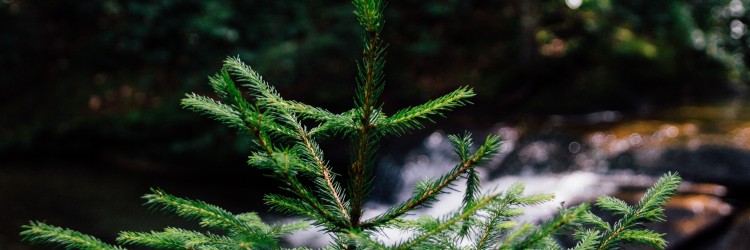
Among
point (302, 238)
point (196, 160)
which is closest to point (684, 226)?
point (302, 238)

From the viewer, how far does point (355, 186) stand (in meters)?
1.43

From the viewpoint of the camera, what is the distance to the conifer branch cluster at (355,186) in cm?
121

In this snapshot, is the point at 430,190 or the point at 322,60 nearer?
the point at 430,190

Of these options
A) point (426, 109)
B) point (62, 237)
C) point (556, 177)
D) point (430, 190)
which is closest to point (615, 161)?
point (556, 177)

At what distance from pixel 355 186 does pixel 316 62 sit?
25.3 feet

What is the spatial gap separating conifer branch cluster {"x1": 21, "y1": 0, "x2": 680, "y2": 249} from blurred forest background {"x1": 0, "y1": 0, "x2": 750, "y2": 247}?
22.8 ft

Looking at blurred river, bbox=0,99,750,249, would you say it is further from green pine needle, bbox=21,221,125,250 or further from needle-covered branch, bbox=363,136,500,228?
green pine needle, bbox=21,221,125,250

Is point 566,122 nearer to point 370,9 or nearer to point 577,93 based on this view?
point 577,93

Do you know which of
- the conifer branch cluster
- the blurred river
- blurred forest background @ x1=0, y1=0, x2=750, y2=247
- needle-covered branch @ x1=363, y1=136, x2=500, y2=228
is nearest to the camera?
the conifer branch cluster

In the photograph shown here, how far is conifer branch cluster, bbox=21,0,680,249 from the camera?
1208 millimetres

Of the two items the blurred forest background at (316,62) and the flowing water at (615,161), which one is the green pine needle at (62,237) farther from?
the blurred forest background at (316,62)

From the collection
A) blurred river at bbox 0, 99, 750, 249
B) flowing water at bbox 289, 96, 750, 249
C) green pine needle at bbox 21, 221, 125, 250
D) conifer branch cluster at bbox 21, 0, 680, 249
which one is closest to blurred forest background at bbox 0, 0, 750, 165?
blurred river at bbox 0, 99, 750, 249

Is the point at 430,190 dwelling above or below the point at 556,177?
below

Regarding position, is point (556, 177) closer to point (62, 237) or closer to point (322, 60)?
point (322, 60)
